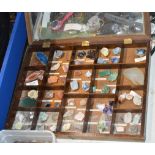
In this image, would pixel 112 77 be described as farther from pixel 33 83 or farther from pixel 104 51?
pixel 33 83

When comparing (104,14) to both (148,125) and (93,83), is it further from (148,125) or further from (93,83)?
(148,125)

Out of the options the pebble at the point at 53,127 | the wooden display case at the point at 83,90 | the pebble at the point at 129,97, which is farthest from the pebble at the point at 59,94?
the pebble at the point at 129,97

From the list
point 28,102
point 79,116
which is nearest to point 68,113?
point 79,116

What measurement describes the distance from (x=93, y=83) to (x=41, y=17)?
1.09 feet

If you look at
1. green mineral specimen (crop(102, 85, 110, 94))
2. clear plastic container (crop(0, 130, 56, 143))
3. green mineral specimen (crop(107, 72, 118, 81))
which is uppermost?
green mineral specimen (crop(107, 72, 118, 81))

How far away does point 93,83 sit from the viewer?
3.82 ft

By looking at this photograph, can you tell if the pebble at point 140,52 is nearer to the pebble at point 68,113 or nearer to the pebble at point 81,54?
the pebble at point 81,54

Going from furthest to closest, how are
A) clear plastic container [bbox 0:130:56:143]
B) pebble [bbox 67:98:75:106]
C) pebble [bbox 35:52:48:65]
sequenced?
pebble [bbox 35:52:48:65], pebble [bbox 67:98:75:106], clear plastic container [bbox 0:130:56:143]

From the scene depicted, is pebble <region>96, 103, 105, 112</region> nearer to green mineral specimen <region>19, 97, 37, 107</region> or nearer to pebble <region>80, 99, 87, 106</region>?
pebble <region>80, 99, 87, 106</region>

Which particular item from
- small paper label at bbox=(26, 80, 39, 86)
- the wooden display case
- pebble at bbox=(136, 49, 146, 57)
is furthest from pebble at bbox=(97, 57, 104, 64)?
small paper label at bbox=(26, 80, 39, 86)

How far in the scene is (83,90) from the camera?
1.16 m

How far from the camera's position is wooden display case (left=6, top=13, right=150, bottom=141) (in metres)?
1.07

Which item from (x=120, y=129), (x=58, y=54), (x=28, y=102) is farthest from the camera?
(x=58, y=54)

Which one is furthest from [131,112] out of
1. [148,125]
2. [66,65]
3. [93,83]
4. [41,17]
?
[41,17]
